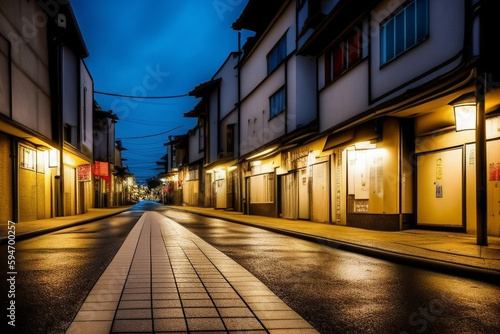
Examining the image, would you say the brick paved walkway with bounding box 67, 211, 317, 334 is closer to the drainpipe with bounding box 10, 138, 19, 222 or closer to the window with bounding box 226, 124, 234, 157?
the drainpipe with bounding box 10, 138, 19, 222

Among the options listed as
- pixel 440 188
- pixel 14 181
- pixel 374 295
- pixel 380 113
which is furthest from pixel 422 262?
pixel 14 181

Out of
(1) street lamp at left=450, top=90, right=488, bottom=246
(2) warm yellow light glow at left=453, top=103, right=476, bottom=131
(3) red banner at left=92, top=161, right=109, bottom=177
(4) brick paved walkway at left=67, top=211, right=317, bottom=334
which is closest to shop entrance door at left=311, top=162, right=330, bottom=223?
(2) warm yellow light glow at left=453, top=103, right=476, bottom=131

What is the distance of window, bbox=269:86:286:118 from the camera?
74.6 ft

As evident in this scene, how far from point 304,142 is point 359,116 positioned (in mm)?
5267

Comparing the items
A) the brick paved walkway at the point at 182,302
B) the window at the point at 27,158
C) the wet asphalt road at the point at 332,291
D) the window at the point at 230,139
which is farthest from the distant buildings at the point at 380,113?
the window at the point at 27,158

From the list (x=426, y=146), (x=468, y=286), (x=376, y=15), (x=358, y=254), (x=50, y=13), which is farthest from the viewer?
(x=50, y=13)

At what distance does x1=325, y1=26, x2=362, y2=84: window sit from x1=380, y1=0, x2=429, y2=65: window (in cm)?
158

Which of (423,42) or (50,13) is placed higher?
(50,13)

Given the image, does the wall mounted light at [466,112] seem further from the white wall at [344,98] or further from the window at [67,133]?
the window at [67,133]

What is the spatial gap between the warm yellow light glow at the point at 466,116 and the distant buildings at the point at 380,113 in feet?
0.23

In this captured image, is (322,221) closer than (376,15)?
No

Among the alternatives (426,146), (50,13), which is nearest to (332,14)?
(426,146)

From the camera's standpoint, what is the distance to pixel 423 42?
11602mm

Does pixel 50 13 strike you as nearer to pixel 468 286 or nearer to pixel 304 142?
pixel 304 142
